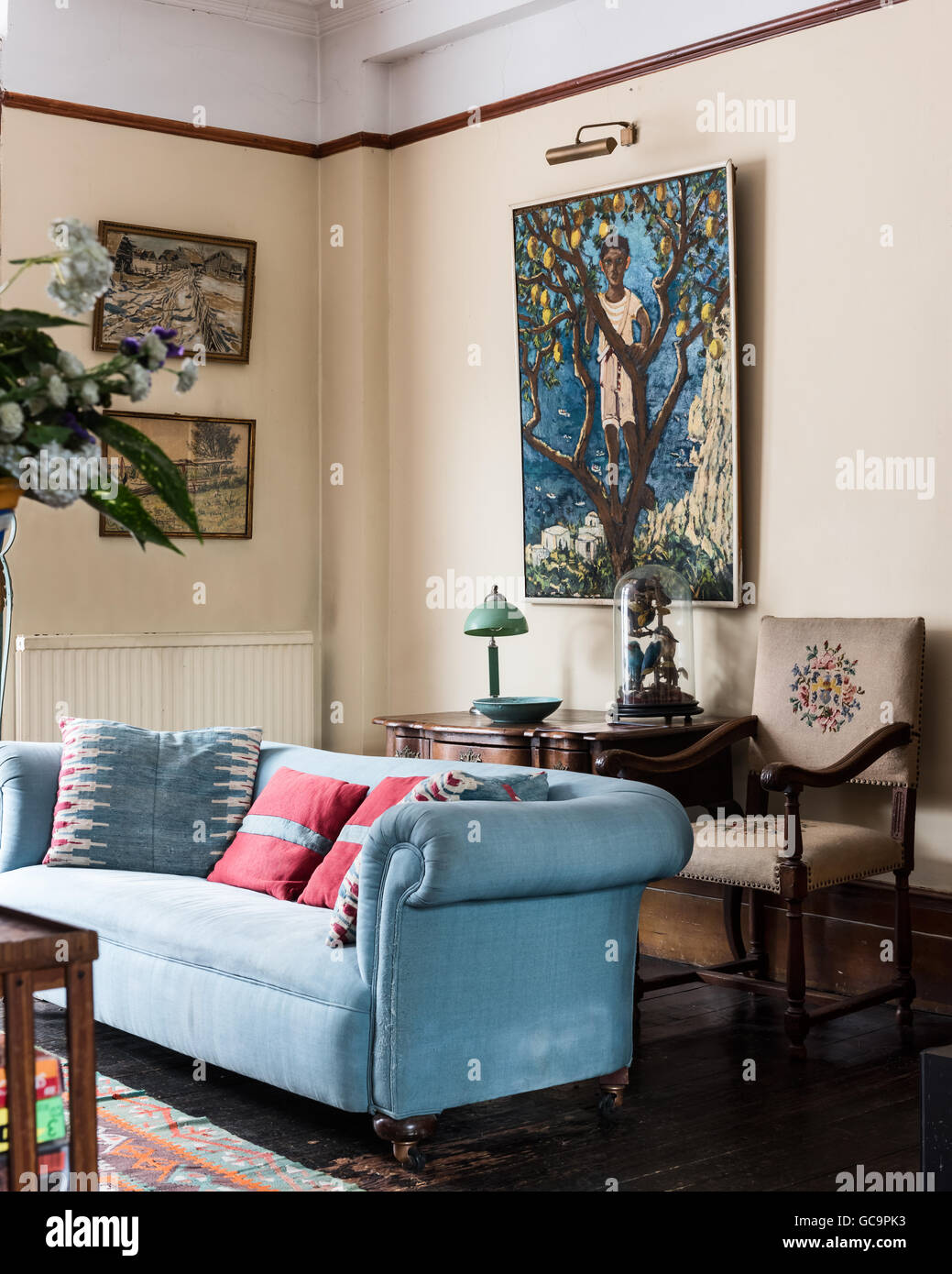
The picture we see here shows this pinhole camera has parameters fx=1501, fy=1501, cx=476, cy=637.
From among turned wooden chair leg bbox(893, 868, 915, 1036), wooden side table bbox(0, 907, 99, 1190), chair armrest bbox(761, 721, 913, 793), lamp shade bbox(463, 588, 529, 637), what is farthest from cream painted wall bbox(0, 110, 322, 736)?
wooden side table bbox(0, 907, 99, 1190)

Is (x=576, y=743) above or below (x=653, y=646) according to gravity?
below

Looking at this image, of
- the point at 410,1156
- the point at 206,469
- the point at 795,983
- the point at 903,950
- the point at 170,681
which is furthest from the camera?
the point at 206,469

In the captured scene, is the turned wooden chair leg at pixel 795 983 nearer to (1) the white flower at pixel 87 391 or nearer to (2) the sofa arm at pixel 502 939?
(2) the sofa arm at pixel 502 939

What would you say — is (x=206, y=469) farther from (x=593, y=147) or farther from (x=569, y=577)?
(x=593, y=147)

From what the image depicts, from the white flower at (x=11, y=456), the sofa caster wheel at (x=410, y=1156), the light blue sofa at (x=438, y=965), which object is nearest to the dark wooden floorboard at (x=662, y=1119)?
the sofa caster wheel at (x=410, y=1156)

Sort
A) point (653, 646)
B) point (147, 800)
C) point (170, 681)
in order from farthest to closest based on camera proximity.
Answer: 1. point (170, 681)
2. point (653, 646)
3. point (147, 800)

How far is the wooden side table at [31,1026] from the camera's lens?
2.00 m

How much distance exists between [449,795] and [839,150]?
257 cm

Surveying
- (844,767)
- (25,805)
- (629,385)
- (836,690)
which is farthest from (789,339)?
(25,805)

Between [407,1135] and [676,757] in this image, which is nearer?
[407,1135]

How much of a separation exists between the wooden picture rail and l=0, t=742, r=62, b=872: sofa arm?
2.76m

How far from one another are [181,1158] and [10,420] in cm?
195

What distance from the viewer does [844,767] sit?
414 cm

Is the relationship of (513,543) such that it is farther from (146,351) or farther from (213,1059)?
(146,351)
